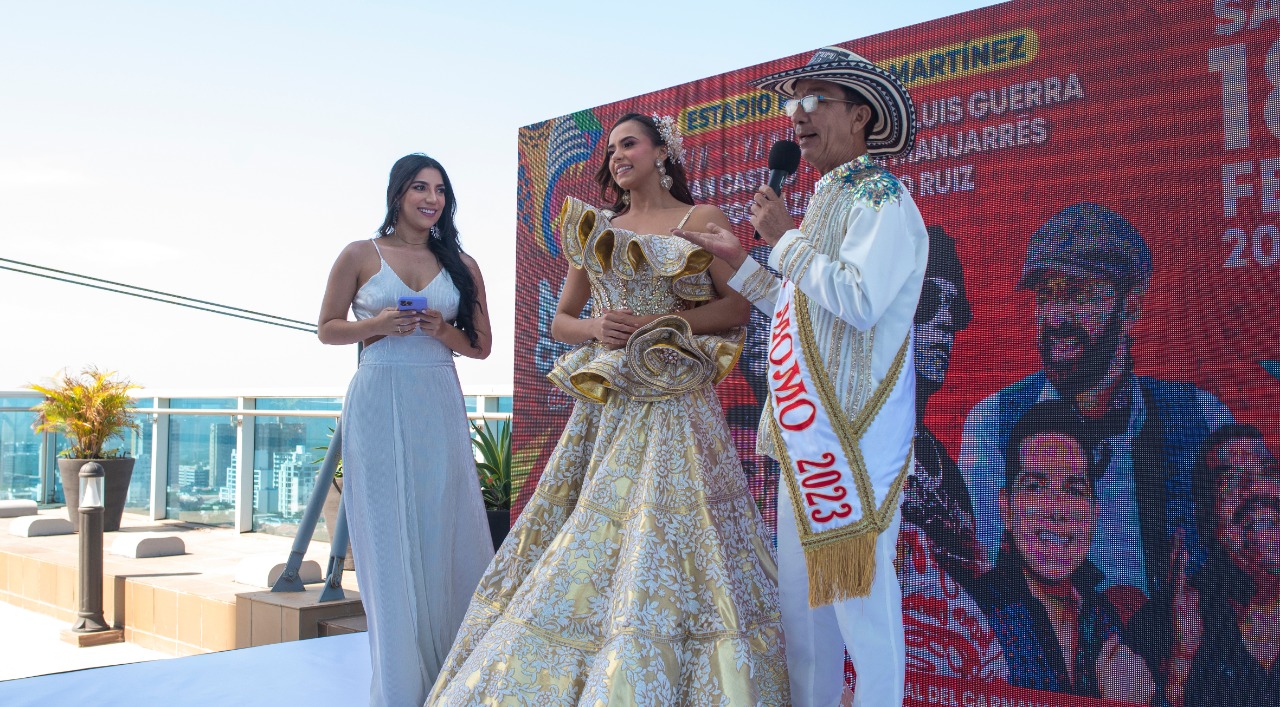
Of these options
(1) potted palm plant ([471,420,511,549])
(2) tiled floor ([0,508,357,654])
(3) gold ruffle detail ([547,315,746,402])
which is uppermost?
(3) gold ruffle detail ([547,315,746,402])

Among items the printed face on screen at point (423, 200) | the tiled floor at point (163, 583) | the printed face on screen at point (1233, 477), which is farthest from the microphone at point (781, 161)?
the tiled floor at point (163, 583)

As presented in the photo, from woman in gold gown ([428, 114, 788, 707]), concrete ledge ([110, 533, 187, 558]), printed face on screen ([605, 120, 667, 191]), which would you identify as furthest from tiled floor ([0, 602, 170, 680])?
printed face on screen ([605, 120, 667, 191])

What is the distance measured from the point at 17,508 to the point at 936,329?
325 inches

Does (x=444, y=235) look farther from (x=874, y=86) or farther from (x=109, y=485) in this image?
(x=109, y=485)

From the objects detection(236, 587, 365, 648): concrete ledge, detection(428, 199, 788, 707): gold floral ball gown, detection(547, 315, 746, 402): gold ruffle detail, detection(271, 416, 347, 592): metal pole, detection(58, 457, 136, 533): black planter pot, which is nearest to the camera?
detection(428, 199, 788, 707): gold floral ball gown

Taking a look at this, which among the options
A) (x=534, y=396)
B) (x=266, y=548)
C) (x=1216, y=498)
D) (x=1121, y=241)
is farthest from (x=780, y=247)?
(x=266, y=548)

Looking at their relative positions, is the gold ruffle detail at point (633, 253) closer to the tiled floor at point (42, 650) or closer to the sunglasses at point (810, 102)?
the sunglasses at point (810, 102)

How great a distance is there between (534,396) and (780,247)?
2.16 meters

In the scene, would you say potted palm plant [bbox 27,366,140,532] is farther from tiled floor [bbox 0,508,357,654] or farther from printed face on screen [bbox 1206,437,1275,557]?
printed face on screen [bbox 1206,437,1275,557]

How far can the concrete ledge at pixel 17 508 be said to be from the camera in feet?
27.0

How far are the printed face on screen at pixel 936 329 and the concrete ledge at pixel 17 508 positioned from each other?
8.18 metres

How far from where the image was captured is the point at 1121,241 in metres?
2.51

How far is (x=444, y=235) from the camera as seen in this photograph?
2871 millimetres

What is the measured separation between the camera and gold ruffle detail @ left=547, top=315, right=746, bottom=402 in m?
2.24
